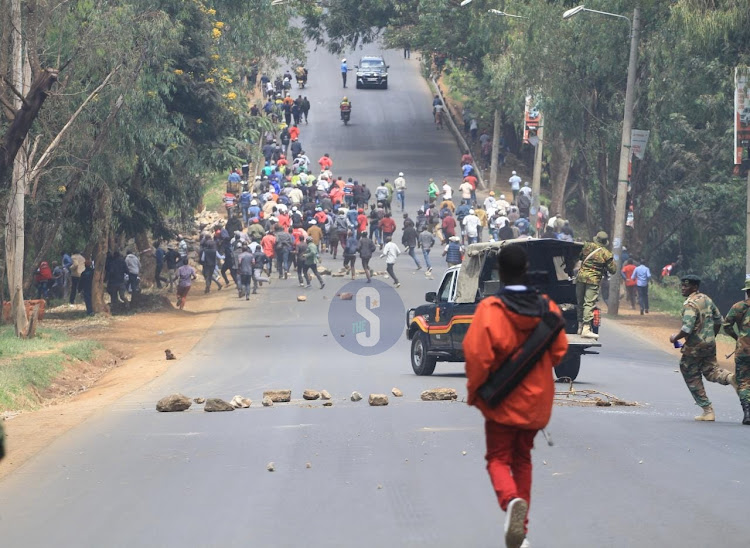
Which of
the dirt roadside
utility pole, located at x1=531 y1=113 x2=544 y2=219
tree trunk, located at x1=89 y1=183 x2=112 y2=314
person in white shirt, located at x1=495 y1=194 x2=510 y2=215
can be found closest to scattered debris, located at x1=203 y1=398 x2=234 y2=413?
the dirt roadside

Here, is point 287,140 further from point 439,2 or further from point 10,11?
point 10,11

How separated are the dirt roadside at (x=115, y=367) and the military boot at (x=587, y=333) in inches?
272

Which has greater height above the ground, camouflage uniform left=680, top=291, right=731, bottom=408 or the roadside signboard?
the roadside signboard

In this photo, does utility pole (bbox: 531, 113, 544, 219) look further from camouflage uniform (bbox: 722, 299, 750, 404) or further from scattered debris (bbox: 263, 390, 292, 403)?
camouflage uniform (bbox: 722, 299, 750, 404)

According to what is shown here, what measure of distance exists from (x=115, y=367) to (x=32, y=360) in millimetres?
3410

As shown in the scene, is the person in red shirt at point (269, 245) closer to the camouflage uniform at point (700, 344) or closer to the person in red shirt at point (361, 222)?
the person in red shirt at point (361, 222)

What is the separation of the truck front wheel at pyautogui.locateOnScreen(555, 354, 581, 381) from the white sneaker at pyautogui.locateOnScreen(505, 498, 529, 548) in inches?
470

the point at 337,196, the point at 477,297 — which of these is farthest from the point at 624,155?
the point at 337,196

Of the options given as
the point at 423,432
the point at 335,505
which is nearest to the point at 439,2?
the point at 423,432

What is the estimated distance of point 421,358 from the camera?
19781 millimetres

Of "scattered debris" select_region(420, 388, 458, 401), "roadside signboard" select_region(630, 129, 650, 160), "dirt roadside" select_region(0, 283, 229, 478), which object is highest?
"roadside signboard" select_region(630, 129, 650, 160)

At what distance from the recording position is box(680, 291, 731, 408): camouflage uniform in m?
13.0

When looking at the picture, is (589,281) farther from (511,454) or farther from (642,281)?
(642,281)

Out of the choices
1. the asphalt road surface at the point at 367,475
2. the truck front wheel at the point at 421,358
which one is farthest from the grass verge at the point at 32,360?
the truck front wheel at the point at 421,358
